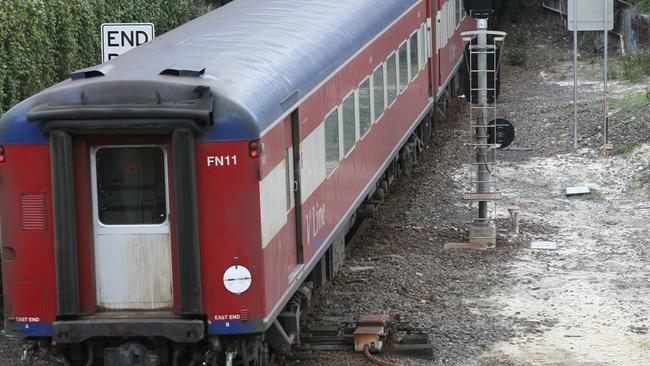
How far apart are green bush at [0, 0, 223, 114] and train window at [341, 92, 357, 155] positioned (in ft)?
12.5

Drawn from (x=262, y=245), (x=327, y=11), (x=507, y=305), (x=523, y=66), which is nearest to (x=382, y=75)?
(x=327, y=11)

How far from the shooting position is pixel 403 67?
53.9 ft

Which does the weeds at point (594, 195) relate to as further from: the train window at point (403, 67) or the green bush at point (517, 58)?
the green bush at point (517, 58)

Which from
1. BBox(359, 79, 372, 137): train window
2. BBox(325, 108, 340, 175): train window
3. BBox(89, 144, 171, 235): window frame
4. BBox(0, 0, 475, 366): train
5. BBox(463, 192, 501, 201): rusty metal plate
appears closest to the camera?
BBox(0, 0, 475, 366): train

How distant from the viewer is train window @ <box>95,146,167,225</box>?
874 cm

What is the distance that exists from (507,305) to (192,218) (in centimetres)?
484

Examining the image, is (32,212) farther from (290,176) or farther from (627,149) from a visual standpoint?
(627,149)

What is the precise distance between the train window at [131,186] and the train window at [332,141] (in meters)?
2.79

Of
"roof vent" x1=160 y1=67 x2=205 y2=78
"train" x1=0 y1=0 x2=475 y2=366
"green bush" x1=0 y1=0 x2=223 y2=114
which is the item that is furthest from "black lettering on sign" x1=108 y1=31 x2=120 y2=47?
"roof vent" x1=160 y1=67 x2=205 y2=78

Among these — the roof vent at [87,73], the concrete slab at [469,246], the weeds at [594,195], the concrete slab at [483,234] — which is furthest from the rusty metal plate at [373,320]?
the weeds at [594,195]

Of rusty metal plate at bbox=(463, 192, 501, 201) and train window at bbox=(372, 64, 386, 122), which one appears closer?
train window at bbox=(372, 64, 386, 122)

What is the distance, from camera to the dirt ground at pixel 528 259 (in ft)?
37.2

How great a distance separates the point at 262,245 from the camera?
8.72 m

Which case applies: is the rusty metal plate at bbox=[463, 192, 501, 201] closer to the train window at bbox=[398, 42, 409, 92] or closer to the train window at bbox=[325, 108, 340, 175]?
the train window at bbox=[398, 42, 409, 92]
